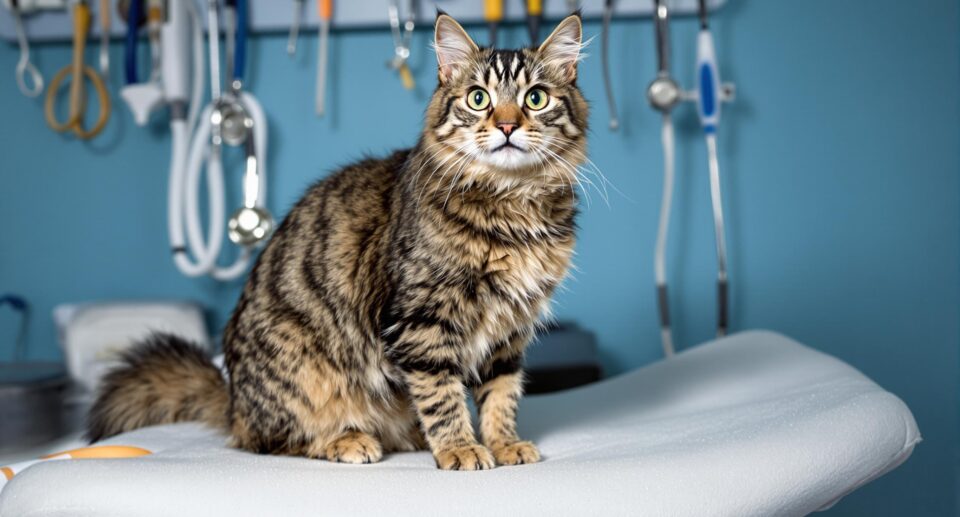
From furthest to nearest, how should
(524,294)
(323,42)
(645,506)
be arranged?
(323,42) → (524,294) → (645,506)

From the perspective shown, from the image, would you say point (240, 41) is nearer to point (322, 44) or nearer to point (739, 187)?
point (322, 44)

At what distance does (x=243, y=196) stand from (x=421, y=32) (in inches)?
20.5

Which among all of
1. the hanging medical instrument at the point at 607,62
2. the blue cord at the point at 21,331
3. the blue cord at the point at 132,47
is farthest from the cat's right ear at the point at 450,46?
the blue cord at the point at 21,331

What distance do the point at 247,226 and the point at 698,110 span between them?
0.94m

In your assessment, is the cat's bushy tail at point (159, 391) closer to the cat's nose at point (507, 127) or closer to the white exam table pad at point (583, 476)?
the white exam table pad at point (583, 476)

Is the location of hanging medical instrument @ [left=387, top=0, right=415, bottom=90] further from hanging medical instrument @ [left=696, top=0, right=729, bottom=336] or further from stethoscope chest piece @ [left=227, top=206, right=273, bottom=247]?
hanging medical instrument @ [left=696, top=0, right=729, bottom=336]

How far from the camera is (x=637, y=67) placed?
180 centimetres

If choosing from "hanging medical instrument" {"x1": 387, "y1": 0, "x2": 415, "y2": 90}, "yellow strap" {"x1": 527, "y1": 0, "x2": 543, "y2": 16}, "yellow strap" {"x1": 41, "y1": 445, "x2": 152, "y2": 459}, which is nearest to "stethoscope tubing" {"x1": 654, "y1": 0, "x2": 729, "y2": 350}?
"yellow strap" {"x1": 527, "y1": 0, "x2": 543, "y2": 16}

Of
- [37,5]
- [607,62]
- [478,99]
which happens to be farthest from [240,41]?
[478,99]

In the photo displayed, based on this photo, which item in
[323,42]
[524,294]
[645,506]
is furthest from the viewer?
[323,42]

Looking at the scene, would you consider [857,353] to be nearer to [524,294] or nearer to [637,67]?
[637,67]

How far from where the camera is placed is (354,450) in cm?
101

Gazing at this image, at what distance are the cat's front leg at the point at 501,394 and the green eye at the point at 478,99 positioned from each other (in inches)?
11.5

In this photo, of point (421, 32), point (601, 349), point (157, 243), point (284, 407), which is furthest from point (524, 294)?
point (157, 243)
